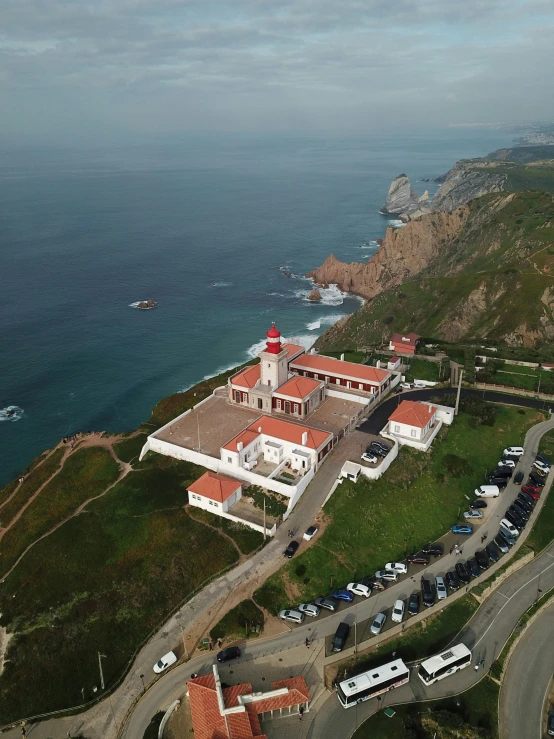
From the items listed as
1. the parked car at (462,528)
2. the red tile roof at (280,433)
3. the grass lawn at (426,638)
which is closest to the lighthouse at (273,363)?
the red tile roof at (280,433)

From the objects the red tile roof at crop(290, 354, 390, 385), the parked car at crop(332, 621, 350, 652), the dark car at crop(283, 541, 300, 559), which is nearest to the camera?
the parked car at crop(332, 621, 350, 652)

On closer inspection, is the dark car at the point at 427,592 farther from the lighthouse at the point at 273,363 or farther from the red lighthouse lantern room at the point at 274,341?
the red lighthouse lantern room at the point at 274,341

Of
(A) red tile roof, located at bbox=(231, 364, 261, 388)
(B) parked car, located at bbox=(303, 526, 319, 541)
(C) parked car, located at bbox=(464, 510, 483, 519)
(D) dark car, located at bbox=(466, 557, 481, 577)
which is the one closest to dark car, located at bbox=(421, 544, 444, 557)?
(D) dark car, located at bbox=(466, 557, 481, 577)

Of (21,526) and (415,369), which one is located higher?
(415,369)

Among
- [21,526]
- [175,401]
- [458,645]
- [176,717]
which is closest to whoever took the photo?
[176,717]

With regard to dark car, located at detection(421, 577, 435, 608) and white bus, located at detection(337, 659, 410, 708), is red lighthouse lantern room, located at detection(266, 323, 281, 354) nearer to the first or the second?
dark car, located at detection(421, 577, 435, 608)

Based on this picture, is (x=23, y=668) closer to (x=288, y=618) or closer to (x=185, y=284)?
(x=288, y=618)

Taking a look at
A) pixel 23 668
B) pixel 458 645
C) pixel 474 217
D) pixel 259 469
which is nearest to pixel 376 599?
pixel 458 645

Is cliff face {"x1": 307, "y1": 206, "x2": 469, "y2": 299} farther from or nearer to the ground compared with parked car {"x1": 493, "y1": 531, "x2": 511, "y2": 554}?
farther from the ground
